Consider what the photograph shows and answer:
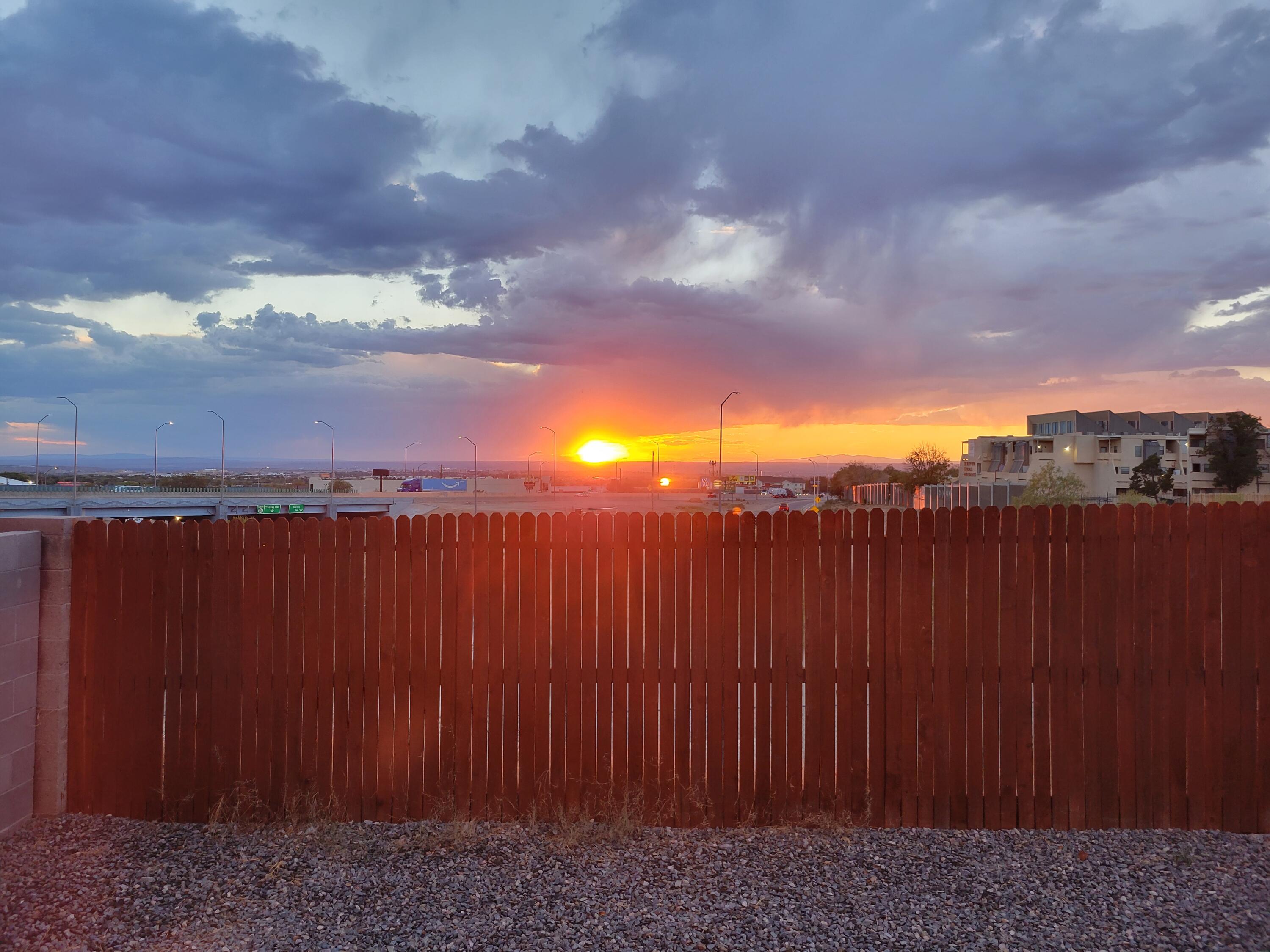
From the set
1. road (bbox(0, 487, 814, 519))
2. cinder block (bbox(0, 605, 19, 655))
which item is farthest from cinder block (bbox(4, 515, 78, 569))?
road (bbox(0, 487, 814, 519))

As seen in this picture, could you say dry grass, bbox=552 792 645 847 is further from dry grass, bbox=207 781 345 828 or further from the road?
the road

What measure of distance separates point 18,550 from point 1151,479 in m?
95.1

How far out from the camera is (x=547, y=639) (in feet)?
18.9

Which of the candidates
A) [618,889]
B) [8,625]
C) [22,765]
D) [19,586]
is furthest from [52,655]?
[618,889]

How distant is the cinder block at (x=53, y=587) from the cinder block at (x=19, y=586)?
4cm

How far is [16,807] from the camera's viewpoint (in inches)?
218

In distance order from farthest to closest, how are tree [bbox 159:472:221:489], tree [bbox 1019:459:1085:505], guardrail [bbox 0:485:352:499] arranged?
1. tree [bbox 159:472:221:489]
2. guardrail [bbox 0:485:352:499]
3. tree [bbox 1019:459:1085:505]

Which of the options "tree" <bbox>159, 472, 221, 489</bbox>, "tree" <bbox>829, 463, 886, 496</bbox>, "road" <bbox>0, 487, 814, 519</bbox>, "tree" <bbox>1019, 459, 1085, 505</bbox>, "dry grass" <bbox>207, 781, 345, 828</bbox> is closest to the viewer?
"dry grass" <bbox>207, 781, 345, 828</bbox>

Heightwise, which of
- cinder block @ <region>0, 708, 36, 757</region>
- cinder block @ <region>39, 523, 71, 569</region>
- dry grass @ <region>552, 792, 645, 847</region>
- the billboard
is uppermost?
the billboard

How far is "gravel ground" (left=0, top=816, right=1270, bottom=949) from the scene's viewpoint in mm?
4258

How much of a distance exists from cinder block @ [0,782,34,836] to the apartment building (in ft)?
247

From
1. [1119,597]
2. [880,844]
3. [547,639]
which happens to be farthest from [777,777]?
[1119,597]

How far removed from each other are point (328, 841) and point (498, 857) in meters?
1.25

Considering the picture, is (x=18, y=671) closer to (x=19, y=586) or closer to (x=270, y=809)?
(x=19, y=586)
